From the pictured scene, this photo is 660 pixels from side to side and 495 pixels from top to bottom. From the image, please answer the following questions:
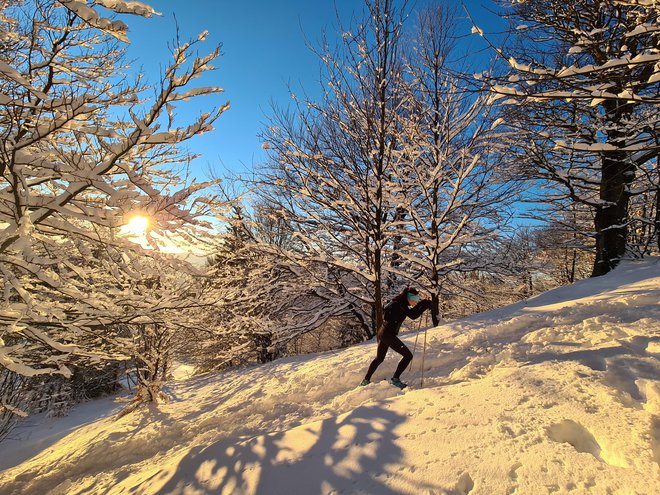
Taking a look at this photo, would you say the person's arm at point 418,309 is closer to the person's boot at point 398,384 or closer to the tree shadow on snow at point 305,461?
the person's boot at point 398,384

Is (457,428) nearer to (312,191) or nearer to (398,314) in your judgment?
(398,314)

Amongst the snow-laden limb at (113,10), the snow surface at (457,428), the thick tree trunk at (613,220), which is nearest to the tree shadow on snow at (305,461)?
the snow surface at (457,428)

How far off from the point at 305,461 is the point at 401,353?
7.10 feet

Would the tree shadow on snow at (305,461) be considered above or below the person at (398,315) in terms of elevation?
below

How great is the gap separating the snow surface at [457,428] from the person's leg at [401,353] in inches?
9.8

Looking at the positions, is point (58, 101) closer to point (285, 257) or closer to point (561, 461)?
point (561, 461)

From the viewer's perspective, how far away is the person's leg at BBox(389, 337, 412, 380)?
4.20m

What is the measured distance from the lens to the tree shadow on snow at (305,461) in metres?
2.26

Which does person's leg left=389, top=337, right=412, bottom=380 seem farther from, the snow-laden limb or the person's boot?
the snow-laden limb

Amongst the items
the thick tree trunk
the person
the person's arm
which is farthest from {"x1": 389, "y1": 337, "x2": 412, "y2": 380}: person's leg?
the thick tree trunk

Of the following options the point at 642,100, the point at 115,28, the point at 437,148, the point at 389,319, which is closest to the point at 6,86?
the point at 115,28

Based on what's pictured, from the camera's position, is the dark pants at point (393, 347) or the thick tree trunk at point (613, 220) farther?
the thick tree trunk at point (613, 220)

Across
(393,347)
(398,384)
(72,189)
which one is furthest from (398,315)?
(72,189)

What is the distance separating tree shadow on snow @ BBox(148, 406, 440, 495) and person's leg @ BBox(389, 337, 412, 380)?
1.16 meters
